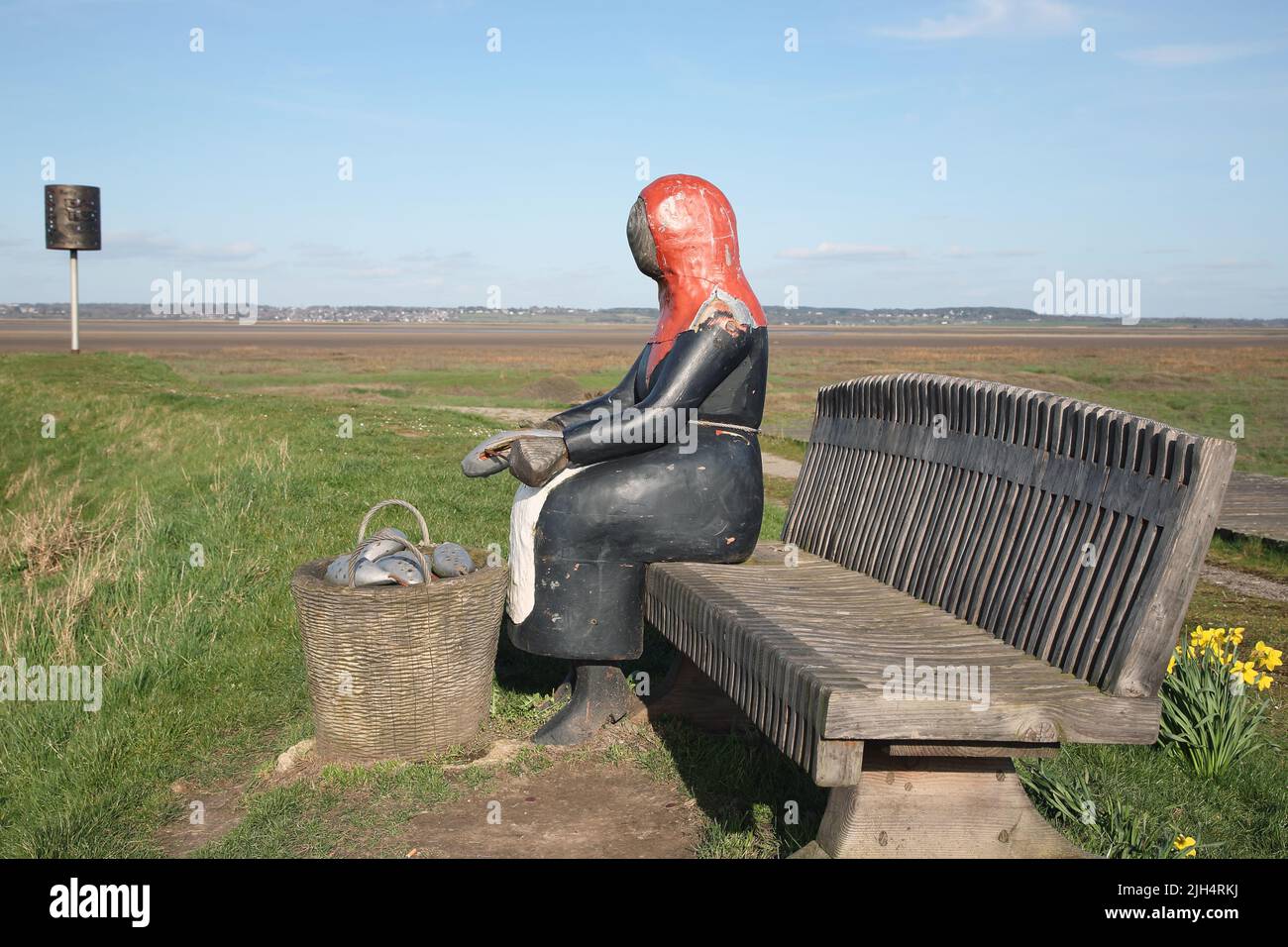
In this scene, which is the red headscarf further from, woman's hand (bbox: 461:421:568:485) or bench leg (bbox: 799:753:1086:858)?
bench leg (bbox: 799:753:1086:858)

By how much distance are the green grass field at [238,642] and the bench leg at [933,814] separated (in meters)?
0.56

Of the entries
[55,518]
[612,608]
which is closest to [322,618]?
[612,608]

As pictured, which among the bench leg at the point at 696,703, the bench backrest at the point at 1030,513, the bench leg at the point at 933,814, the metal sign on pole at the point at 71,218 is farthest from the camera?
the metal sign on pole at the point at 71,218

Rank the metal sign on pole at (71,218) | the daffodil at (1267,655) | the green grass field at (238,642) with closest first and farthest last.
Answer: the green grass field at (238,642) < the daffodil at (1267,655) < the metal sign on pole at (71,218)

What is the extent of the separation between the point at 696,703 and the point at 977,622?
1.35 meters

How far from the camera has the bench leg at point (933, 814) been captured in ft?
9.21

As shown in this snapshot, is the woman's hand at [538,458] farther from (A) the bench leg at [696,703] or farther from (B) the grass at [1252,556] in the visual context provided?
(B) the grass at [1252,556]

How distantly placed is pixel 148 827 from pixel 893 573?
2489mm

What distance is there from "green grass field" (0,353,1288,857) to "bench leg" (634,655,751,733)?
8 cm

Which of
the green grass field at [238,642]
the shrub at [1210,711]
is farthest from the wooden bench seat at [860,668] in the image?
the shrub at [1210,711]

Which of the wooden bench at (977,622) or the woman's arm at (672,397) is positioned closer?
the wooden bench at (977,622)

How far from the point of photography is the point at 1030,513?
3189mm

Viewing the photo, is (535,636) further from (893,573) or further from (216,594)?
(216,594)

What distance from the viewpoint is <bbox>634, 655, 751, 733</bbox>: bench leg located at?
4.33m
